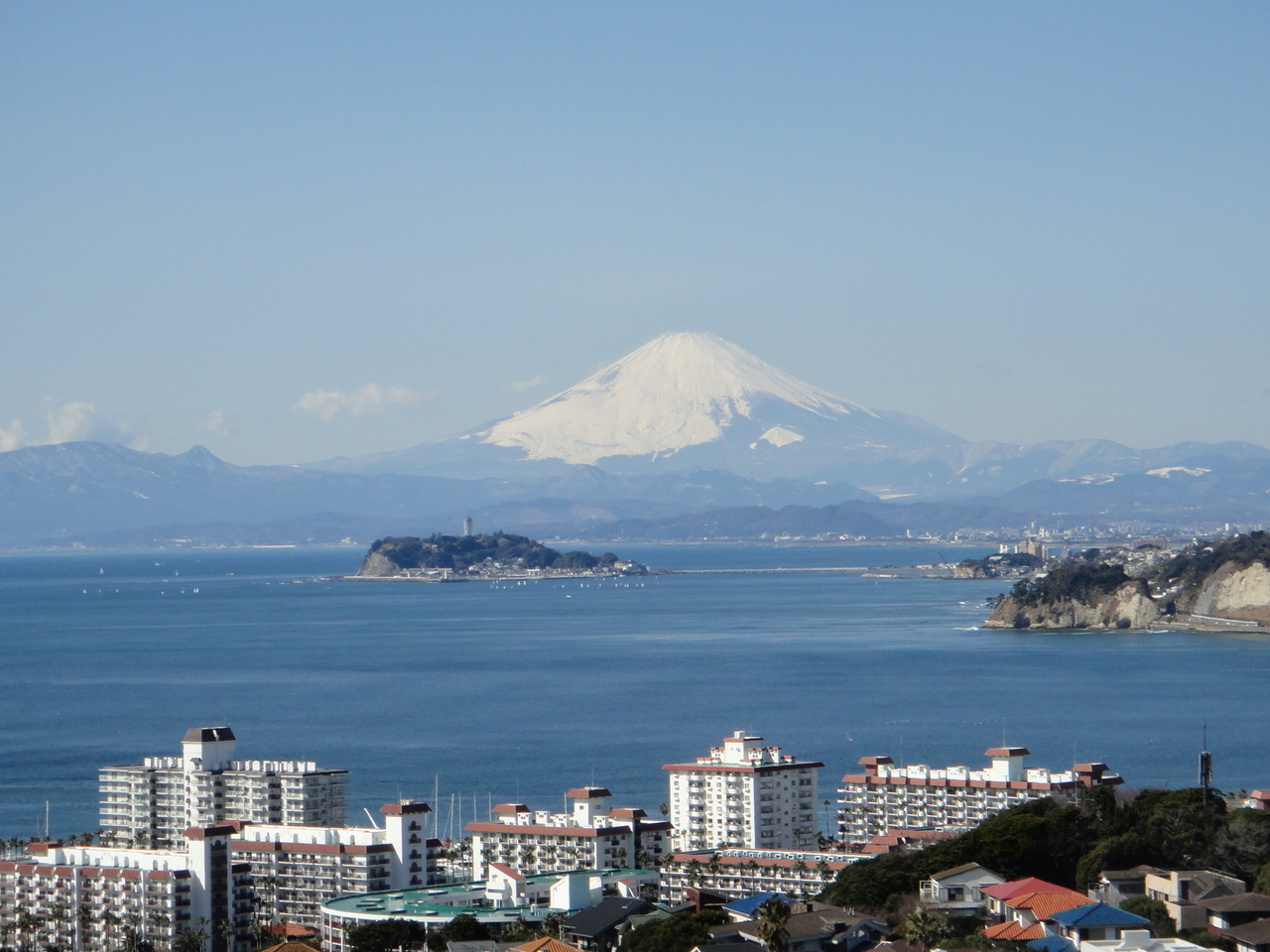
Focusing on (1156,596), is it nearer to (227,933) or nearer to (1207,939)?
(227,933)

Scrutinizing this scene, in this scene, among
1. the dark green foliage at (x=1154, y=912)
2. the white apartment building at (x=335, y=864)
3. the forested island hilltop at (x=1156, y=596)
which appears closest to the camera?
the dark green foliage at (x=1154, y=912)

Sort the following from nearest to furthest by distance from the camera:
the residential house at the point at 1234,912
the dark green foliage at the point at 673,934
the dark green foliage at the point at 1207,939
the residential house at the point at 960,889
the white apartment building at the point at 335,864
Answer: the dark green foliage at the point at 1207,939 → the residential house at the point at 1234,912 → the dark green foliage at the point at 673,934 → the residential house at the point at 960,889 → the white apartment building at the point at 335,864

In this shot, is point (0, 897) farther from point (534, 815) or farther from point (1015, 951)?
point (1015, 951)

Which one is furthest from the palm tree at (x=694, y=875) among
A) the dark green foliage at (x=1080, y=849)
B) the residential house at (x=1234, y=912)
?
the residential house at (x=1234, y=912)

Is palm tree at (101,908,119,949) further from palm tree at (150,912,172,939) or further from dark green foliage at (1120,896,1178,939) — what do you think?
dark green foliage at (1120,896,1178,939)

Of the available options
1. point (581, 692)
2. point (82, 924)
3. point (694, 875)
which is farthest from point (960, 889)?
point (581, 692)

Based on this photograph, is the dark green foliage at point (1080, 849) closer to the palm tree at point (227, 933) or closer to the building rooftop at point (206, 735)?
the palm tree at point (227, 933)

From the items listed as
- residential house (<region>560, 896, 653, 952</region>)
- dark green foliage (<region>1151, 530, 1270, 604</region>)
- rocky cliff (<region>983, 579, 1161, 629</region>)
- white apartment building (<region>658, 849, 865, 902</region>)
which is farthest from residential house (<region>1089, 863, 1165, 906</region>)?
rocky cliff (<region>983, 579, 1161, 629</region>)
